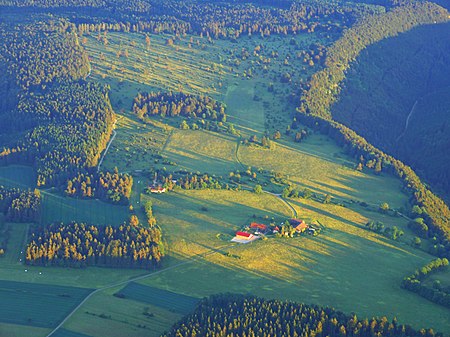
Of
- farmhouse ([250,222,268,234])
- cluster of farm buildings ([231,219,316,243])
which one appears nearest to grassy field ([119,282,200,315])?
cluster of farm buildings ([231,219,316,243])

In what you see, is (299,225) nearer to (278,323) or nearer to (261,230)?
(261,230)

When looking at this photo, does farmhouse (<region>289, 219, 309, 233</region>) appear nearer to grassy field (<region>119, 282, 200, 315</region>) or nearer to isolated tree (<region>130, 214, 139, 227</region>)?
isolated tree (<region>130, 214, 139, 227</region>)

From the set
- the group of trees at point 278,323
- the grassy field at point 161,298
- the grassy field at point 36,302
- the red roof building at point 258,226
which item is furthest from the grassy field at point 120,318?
the red roof building at point 258,226

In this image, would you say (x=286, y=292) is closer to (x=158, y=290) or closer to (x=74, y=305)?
(x=158, y=290)

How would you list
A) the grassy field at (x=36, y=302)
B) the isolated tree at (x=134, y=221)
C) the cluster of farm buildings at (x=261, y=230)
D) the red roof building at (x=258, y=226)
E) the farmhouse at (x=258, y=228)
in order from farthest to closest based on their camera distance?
the red roof building at (x=258, y=226), the farmhouse at (x=258, y=228), the cluster of farm buildings at (x=261, y=230), the isolated tree at (x=134, y=221), the grassy field at (x=36, y=302)

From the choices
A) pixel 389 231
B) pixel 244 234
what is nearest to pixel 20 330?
pixel 244 234

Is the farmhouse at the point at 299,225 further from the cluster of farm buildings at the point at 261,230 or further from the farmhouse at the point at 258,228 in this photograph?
Answer: the farmhouse at the point at 258,228

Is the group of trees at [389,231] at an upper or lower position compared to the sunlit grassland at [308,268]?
upper

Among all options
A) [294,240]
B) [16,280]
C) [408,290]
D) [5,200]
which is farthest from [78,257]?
[408,290]
